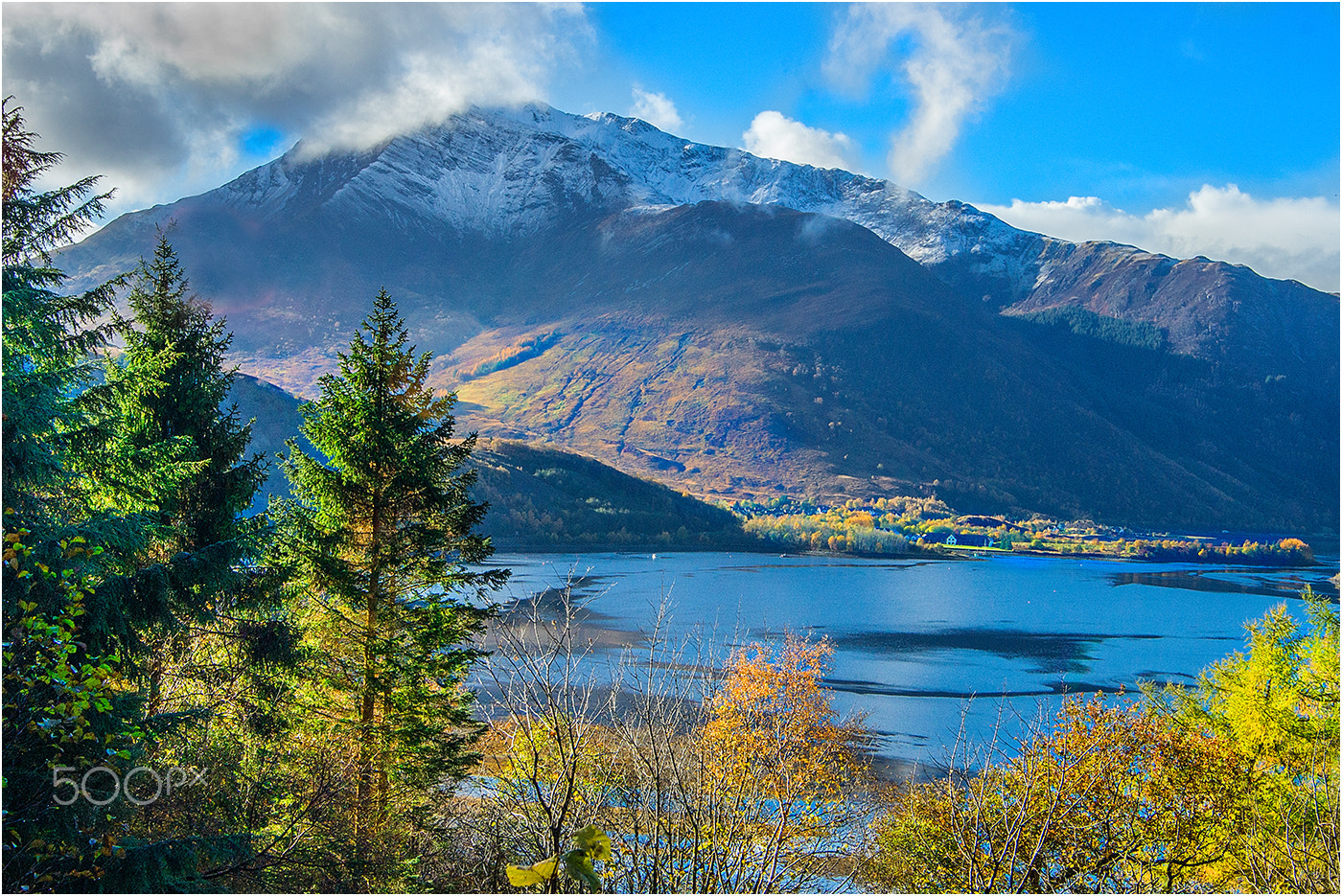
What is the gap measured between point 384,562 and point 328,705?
201 centimetres

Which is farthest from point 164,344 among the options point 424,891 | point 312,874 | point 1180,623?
point 1180,623

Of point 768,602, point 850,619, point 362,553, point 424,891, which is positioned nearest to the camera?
point 424,891

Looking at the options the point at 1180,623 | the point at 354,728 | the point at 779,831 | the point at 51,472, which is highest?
the point at 51,472

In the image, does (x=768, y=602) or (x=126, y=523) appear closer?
(x=126, y=523)

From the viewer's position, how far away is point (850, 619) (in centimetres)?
6581

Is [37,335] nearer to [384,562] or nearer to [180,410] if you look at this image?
[180,410]

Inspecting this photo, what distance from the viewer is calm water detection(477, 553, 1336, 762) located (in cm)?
4066

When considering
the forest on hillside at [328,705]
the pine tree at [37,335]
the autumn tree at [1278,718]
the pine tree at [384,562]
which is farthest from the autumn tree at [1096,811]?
the pine tree at [37,335]

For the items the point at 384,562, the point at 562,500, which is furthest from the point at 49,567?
the point at 562,500

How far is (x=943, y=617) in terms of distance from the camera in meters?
69.7

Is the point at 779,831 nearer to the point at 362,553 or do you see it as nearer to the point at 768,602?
the point at 362,553

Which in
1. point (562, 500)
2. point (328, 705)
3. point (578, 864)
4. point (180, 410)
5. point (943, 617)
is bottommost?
point (943, 617)

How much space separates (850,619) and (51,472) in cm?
6176

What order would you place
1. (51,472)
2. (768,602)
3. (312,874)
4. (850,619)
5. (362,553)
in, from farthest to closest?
(768,602)
(850,619)
(362,553)
(312,874)
(51,472)
